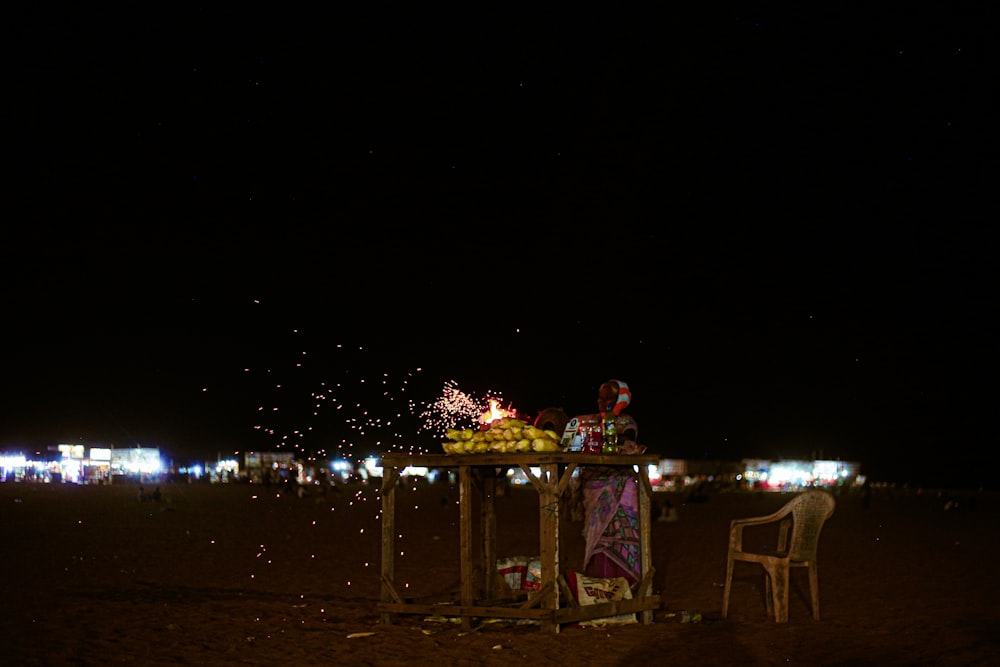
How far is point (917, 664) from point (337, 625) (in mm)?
4832

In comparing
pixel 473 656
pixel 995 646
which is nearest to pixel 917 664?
pixel 995 646

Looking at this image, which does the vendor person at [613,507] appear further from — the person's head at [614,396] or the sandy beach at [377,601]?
the sandy beach at [377,601]

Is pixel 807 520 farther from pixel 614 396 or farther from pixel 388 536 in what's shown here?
pixel 388 536

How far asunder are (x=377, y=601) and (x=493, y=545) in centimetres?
194

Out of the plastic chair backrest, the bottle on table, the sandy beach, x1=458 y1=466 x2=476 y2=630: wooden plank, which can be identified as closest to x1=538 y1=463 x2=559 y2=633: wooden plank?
the sandy beach

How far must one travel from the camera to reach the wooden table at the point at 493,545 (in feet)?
27.7

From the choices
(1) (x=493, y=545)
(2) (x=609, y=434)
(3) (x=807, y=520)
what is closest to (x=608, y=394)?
(2) (x=609, y=434)

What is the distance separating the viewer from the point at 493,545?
1000 cm

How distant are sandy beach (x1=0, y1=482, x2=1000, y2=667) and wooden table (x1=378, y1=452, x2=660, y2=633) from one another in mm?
174

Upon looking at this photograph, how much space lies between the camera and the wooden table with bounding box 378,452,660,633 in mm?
8438

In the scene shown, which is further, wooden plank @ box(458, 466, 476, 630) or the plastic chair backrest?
the plastic chair backrest

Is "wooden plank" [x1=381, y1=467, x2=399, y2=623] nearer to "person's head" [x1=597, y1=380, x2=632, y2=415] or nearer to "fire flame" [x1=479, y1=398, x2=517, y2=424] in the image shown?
"fire flame" [x1=479, y1=398, x2=517, y2=424]

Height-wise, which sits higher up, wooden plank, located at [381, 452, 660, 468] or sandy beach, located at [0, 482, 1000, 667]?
wooden plank, located at [381, 452, 660, 468]

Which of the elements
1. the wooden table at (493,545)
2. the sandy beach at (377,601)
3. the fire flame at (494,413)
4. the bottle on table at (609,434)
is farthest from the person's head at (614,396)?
the sandy beach at (377,601)
